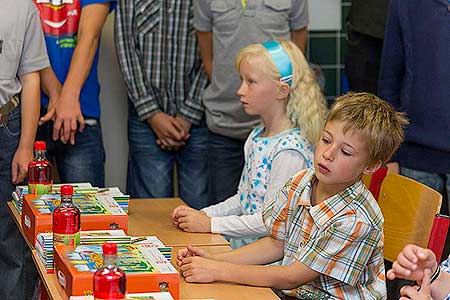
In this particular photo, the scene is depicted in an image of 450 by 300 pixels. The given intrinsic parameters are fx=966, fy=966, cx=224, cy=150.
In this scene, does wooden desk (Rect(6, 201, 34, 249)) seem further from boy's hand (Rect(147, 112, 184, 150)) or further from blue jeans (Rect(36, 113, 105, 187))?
boy's hand (Rect(147, 112, 184, 150))

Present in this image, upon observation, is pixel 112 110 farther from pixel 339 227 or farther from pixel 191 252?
pixel 339 227

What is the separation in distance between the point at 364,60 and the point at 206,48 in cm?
71

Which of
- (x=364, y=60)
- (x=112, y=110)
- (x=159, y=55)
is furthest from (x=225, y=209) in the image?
(x=112, y=110)

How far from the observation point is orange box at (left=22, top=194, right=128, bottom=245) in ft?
9.03

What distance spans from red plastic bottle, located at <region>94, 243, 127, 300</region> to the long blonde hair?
1.49m

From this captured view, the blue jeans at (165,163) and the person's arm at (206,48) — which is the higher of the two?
the person's arm at (206,48)

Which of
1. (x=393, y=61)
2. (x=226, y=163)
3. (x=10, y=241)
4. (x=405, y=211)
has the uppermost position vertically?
(x=393, y=61)

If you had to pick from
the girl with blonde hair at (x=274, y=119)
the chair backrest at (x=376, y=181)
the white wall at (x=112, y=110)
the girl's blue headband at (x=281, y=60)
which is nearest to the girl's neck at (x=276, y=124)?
the girl with blonde hair at (x=274, y=119)

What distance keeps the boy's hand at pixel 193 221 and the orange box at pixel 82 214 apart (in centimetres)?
24

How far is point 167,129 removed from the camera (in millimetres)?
4281

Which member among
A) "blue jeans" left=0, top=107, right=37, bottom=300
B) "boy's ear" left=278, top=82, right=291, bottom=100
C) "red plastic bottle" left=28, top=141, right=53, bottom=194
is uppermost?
"boy's ear" left=278, top=82, right=291, bottom=100

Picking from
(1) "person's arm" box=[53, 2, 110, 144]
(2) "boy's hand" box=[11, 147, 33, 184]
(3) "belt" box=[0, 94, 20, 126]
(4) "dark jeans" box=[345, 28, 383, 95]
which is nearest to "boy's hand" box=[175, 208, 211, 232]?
(2) "boy's hand" box=[11, 147, 33, 184]

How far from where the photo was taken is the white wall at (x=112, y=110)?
4.71 m

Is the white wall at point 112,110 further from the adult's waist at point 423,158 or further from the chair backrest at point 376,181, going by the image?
the chair backrest at point 376,181
